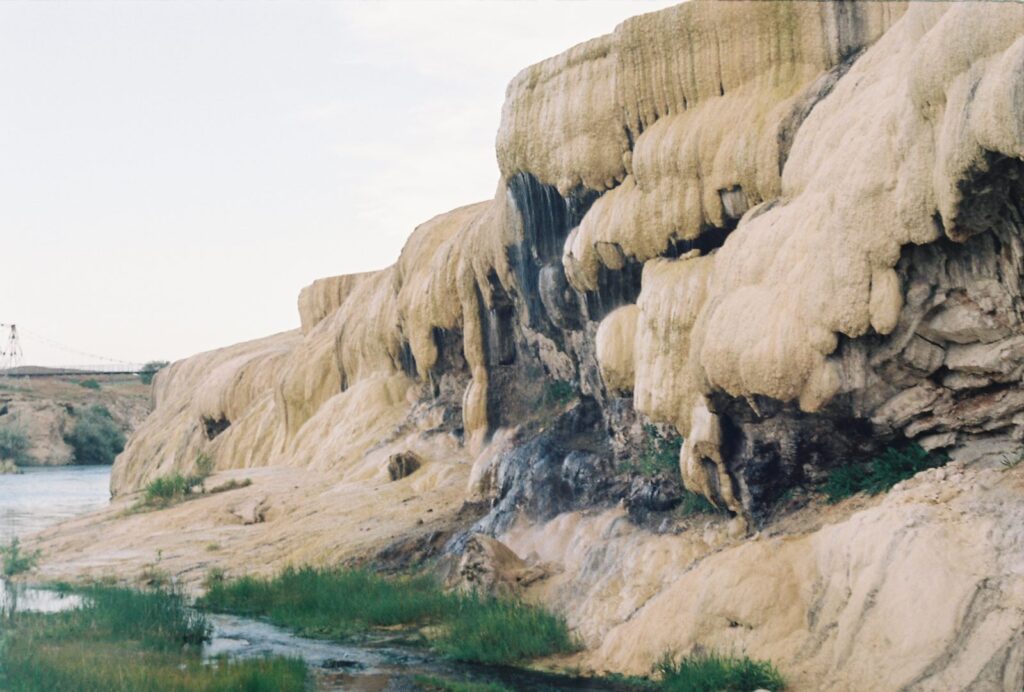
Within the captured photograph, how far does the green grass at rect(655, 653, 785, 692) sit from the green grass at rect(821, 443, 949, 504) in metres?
2.06

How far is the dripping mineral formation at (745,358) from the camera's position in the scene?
443 inches

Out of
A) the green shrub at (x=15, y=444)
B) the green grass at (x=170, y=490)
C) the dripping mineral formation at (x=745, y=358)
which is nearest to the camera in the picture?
the dripping mineral formation at (x=745, y=358)

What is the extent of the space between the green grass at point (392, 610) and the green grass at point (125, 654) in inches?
62.3

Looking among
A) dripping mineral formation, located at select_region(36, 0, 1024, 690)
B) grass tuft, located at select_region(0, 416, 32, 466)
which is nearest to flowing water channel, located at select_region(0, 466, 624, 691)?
dripping mineral formation, located at select_region(36, 0, 1024, 690)

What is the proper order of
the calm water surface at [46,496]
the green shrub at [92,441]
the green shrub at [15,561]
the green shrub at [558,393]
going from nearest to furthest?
the green shrub at [558,393] < the green shrub at [15,561] < the calm water surface at [46,496] < the green shrub at [92,441]

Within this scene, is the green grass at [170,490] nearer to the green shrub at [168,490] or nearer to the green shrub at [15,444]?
the green shrub at [168,490]

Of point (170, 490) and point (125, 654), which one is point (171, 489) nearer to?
point (170, 490)

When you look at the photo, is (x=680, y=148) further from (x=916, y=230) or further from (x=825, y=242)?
(x=916, y=230)

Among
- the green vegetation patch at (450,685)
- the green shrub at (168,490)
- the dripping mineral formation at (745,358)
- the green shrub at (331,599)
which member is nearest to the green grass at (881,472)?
the dripping mineral formation at (745,358)

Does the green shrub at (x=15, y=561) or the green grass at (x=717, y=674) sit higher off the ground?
the green shrub at (x=15, y=561)

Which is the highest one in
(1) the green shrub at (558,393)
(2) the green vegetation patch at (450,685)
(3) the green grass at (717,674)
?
(1) the green shrub at (558,393)

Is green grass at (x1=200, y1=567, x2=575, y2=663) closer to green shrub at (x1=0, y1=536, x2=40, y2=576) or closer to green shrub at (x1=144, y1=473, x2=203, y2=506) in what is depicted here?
green shrub at (x1=0, y1=536, x2=40, y2=576)

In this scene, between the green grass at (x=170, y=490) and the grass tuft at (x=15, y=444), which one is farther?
the grass tuft at (x=15, y=444)

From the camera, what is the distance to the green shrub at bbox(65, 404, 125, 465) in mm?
77000
